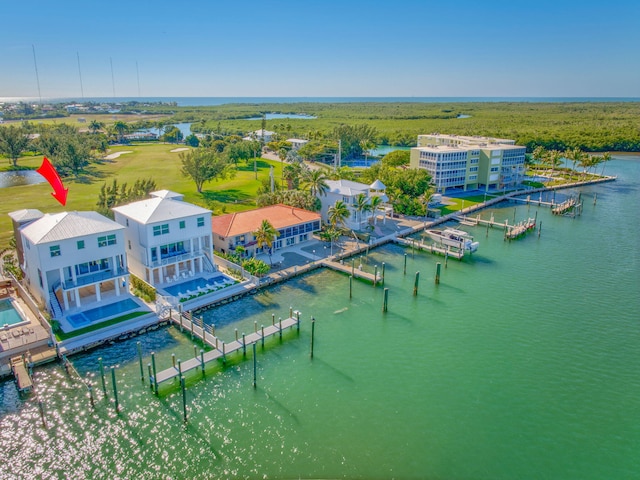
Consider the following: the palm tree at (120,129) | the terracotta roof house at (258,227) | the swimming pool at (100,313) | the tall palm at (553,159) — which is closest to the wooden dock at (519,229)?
the terracotta roof house at (258,227)

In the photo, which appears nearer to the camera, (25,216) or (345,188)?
(25,216)

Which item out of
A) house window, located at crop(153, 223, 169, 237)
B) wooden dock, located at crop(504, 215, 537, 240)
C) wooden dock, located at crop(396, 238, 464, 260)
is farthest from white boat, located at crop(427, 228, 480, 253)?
house window, located at crop(153, 223, 169, 237)

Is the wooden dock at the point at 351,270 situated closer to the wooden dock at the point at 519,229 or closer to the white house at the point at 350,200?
the white house at the point at 350,200

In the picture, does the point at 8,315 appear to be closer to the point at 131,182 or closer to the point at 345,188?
the point at 345,188

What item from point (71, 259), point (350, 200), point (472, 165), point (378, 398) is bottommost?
point (378, 398)

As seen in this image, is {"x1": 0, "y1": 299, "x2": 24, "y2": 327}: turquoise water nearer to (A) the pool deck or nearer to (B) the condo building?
(A) the pool deck

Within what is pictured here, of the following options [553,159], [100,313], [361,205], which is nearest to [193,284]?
[100,313]

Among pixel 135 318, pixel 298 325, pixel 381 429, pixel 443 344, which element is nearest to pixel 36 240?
pixel 135 318
